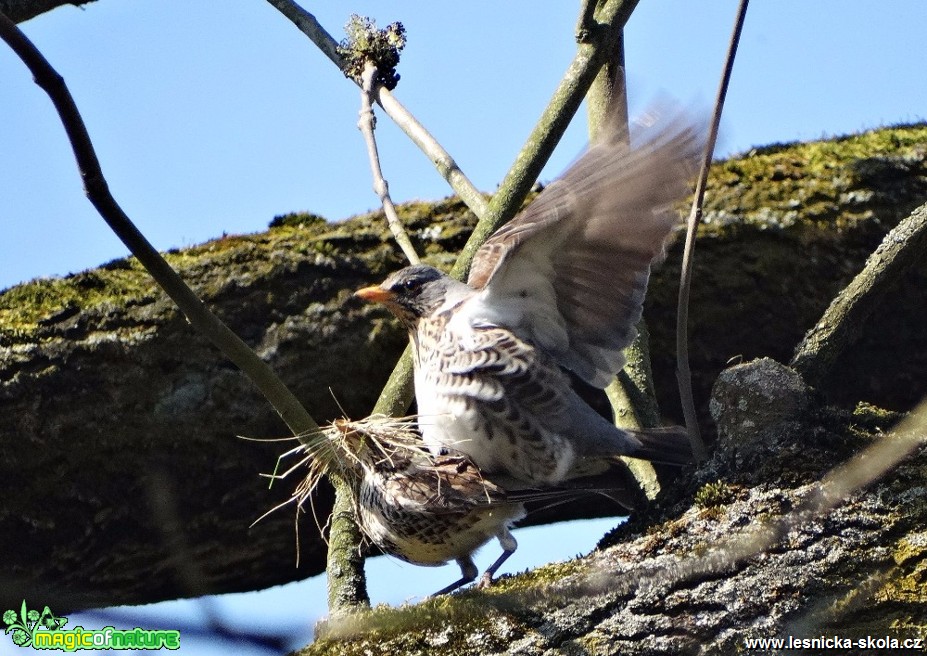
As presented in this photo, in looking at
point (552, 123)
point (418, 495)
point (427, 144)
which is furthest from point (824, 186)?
point (418, 495)

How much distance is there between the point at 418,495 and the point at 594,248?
1.03 meters

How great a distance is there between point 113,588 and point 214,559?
1.44 ft

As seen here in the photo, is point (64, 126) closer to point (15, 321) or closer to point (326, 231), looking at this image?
point (15, 321)

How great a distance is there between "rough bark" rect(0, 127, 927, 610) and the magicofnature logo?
31 centimetres

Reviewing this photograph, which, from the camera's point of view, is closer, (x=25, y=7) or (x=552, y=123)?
(x=552, y=123)

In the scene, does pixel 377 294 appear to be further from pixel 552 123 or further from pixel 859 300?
pixel 859 300

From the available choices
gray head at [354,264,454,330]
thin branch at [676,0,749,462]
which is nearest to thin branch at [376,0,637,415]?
gray head at [354,264,454,330]

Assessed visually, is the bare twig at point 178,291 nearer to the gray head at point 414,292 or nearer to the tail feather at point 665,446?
the gray head at point 414,292

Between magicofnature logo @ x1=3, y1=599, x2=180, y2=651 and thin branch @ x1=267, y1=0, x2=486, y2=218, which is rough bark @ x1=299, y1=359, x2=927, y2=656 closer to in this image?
magicofnature logo @ x1=3, y1=599, x2=180, y2=651

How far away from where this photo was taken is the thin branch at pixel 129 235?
10.0ft

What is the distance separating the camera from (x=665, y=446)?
3.93m

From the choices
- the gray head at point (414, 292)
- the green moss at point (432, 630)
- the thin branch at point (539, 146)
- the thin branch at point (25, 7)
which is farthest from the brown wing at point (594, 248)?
the thin branch at point (25, 7)

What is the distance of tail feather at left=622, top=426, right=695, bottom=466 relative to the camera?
3904 mm

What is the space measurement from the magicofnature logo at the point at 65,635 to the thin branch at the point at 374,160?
1.79 m
